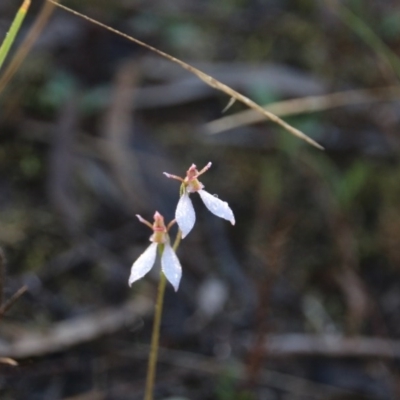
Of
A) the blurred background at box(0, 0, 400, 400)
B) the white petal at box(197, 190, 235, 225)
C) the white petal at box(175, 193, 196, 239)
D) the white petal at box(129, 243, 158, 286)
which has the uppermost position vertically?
the blurred background at box(0, 0, 400, 400)

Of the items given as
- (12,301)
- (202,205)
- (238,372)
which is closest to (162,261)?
(12,301)

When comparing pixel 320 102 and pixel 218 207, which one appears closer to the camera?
pixel 218 207

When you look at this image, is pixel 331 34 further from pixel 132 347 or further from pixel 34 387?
pixel 34 387

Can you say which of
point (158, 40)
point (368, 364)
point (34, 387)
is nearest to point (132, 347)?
point (34, 387)

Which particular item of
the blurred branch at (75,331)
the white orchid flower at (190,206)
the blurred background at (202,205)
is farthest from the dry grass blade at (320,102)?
the white orchid flower at (190,206)

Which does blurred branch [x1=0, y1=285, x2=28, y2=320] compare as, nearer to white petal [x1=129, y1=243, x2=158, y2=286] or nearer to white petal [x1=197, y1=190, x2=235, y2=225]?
white petal [x1=129, y1=243, x2=158, y2=286]

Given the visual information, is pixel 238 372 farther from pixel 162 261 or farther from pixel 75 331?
pixel 162 261

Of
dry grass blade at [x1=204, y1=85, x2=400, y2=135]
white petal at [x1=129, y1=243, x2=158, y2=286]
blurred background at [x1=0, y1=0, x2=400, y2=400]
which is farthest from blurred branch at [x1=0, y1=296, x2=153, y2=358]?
white petal at [x1=129, y1=243, x2=158, y2=286]

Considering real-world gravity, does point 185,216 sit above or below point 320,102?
below
